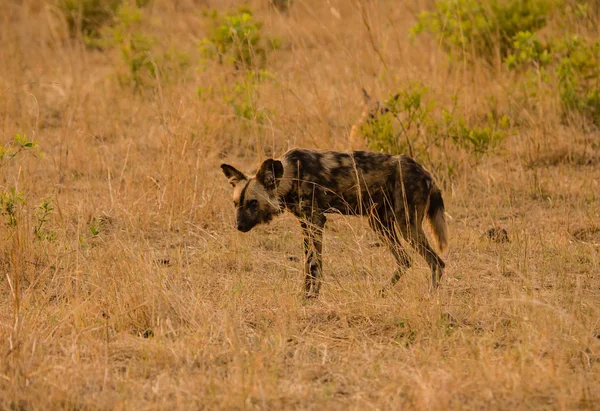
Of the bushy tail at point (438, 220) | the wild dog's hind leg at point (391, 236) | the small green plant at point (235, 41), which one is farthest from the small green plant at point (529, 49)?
the wild dog's hind leg at point (391, 236)

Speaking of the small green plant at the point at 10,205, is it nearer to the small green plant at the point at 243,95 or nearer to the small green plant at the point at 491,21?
the small green plant at the point at 243,95

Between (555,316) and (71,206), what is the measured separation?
3.74 m

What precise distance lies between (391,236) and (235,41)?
4.04 metres

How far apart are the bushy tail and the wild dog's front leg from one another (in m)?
0.66

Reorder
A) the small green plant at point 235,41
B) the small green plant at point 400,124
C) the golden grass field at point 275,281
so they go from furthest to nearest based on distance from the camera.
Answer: the small green plant at point 235,41 → the small green plant at point 400,124 → the golden grass field at point 275,281

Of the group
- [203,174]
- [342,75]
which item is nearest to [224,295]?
[203,174]

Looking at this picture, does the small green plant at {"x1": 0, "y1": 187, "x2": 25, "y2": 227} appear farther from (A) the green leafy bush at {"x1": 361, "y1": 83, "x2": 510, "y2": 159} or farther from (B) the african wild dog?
(A) the green leafy bush at {"x1": 361, "y1": 83, "x2": 510, "y2": 159}

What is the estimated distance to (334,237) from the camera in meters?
6.12

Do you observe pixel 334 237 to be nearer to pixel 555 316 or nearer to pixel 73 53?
pixel 555 316

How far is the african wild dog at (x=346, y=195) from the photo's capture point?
17.7 ft

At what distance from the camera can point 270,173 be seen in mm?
5340

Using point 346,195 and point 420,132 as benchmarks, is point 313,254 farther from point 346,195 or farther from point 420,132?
point 420,132

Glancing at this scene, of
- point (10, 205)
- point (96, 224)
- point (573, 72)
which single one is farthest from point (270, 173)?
point (573, 72)

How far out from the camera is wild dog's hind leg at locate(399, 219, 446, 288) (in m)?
5.39
